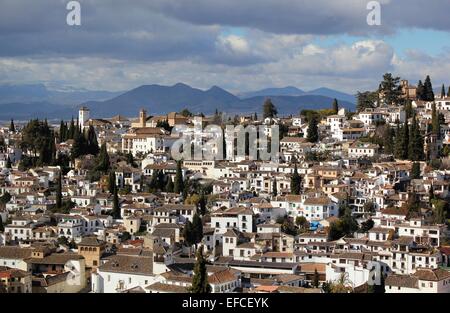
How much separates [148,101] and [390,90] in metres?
101

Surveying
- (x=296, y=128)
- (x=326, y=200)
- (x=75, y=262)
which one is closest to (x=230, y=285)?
(x=75, y=262)

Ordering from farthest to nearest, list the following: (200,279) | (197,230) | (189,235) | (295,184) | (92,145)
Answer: (92,145)
(295,184)
(197,230)
(189,235)
(200,279)

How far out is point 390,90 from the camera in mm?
39156

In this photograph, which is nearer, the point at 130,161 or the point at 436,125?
the point at 436,125

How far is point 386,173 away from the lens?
26.8m

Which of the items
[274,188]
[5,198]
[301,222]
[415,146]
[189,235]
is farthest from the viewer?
[415,146]

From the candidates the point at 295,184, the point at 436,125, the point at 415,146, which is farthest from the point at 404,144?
the point at 295,184

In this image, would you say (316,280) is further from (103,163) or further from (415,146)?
(103,163)

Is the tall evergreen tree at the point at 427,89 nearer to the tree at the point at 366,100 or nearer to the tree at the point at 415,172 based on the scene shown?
the tree at the point at 366,100

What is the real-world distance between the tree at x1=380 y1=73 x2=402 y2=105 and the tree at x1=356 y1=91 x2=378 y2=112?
75 cm

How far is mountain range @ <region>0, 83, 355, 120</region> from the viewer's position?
108 metres

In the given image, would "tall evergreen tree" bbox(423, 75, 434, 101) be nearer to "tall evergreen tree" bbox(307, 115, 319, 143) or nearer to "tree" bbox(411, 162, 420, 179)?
"tall evergreen tree" bbox(307, 115, 319, 143)

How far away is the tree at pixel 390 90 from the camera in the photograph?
3894 cm

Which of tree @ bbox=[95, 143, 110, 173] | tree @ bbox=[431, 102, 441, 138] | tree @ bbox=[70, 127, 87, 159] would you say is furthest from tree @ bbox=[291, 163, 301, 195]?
tree @ bbox=[70, 127, 87, 159]
